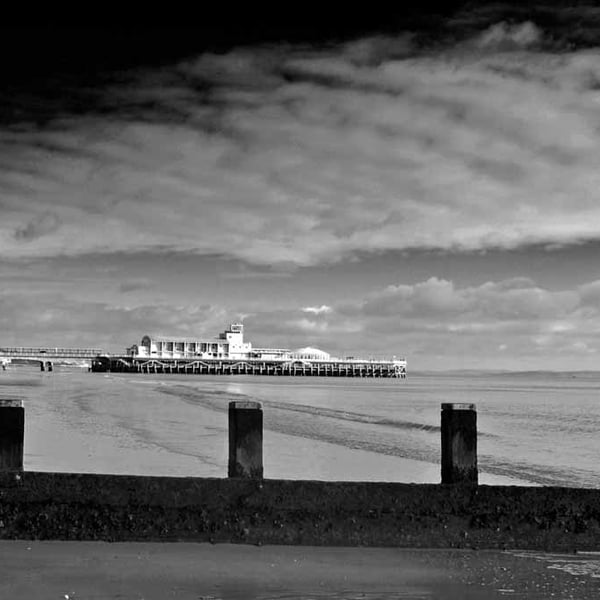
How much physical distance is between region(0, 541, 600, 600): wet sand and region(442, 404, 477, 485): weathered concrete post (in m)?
0.64

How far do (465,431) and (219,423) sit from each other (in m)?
17.2

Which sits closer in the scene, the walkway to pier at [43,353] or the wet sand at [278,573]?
the wet sand at [278,573]

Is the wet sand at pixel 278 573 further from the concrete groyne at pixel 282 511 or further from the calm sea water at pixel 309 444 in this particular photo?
→ the calm sea water at pixel 309 444

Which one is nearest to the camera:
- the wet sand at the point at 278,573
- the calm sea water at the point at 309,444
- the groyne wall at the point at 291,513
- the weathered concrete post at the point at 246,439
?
the wet sand at the point at 278,573

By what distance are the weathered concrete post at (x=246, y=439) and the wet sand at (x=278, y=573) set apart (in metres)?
0.64

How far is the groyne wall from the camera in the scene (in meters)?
6.81

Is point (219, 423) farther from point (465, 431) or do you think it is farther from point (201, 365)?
point (201, 365)

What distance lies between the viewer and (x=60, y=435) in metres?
18.2

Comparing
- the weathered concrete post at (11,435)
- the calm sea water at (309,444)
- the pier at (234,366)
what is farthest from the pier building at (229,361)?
the weathered concrete post at (11,435)

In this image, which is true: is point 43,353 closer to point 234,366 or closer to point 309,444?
point 234,366

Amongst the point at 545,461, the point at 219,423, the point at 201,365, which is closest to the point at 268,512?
the point at 545,461

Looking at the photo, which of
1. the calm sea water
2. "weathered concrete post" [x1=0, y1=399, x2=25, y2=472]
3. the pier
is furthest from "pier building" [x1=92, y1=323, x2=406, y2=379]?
"weathered concrete post" [x1=0, y1=399, x2=25, y2=472]

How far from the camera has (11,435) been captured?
6.88 m

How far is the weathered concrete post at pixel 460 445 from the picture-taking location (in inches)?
276
